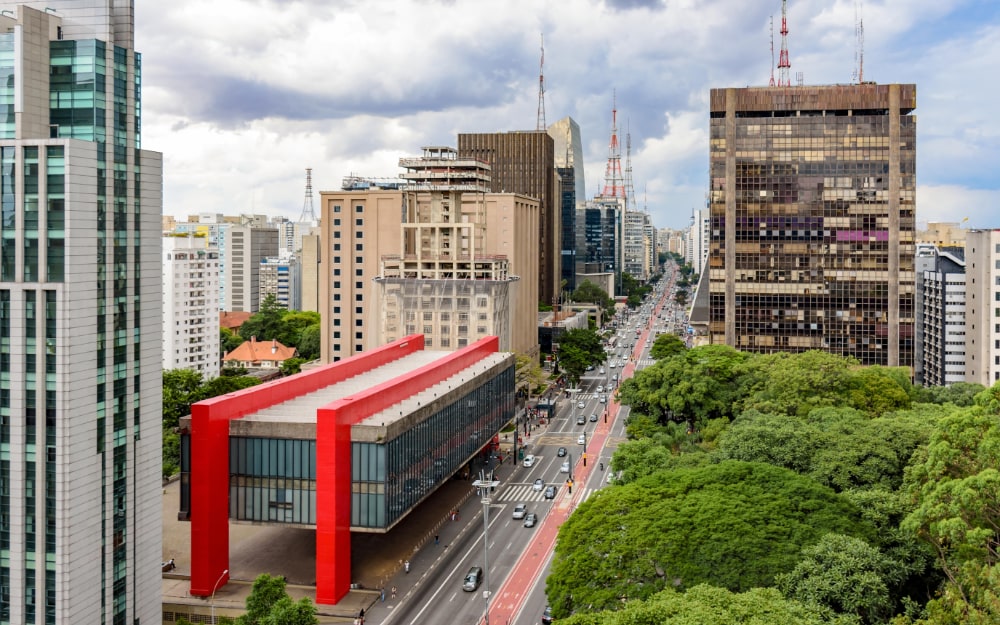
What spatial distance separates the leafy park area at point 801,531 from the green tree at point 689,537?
0.27 feet

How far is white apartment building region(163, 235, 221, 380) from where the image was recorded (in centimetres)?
14400

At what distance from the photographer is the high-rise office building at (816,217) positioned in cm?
13275

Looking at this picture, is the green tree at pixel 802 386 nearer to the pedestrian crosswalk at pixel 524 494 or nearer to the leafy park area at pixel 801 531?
the leafy park area at pixel 801 531

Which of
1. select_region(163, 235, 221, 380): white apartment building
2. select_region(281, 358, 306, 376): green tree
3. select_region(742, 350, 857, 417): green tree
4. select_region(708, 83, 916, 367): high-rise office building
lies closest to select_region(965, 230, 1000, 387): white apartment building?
select_region(708, 83, 916, 367): high-rise office building

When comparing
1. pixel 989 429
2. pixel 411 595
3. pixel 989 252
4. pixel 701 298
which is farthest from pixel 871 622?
pixel 701 298

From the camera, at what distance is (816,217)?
134500 millimetres

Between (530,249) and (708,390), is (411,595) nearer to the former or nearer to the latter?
(708,390)

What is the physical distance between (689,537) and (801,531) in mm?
6079

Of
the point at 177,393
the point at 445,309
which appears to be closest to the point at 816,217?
the point at 445,309

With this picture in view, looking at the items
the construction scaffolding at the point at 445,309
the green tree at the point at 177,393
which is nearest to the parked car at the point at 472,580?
the green tree at the point at 177,393

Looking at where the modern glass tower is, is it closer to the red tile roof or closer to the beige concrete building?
the beige concrete building

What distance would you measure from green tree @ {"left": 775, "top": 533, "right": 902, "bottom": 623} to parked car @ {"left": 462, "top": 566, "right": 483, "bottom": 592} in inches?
989

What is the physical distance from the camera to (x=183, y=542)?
244ft

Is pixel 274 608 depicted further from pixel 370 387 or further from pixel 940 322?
pixel 940 322
